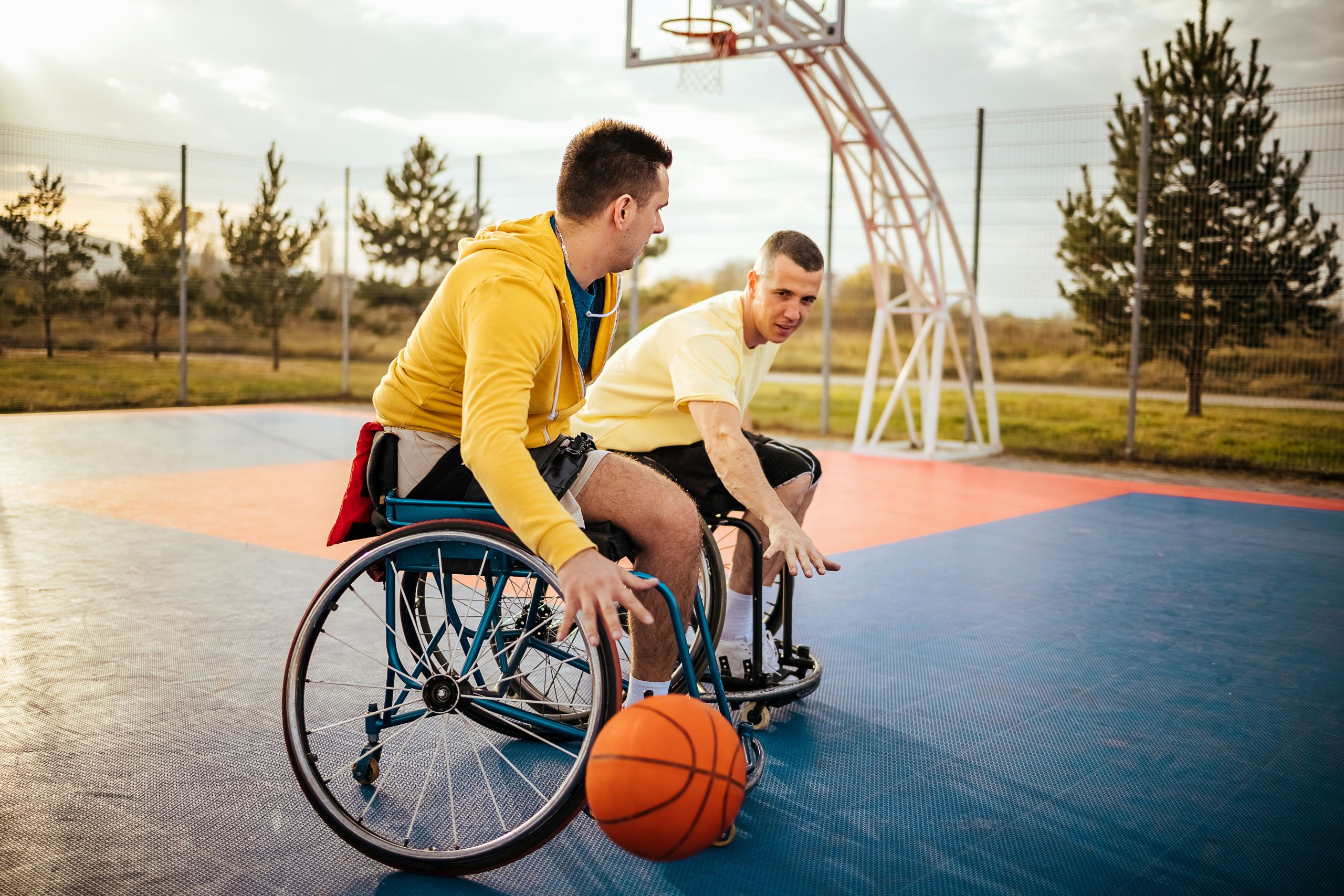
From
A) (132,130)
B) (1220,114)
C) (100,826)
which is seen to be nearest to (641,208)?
(100,826)

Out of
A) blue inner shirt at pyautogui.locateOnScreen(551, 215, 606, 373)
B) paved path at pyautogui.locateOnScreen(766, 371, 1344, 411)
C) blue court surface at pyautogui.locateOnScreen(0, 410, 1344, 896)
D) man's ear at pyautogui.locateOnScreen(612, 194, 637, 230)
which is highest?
man's ear at pyautogui.locateOnScreen(612, 194, 637, 230)

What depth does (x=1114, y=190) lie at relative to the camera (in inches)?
337

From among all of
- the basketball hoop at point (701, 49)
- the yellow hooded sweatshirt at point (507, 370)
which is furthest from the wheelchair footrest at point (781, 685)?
the basketball hoop at point (701, 49)

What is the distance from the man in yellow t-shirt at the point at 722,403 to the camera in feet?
7.87

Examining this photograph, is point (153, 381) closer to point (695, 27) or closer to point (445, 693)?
point (695, 27)

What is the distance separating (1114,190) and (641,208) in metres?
7.93

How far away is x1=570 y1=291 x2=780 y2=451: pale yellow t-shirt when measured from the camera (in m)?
2.51

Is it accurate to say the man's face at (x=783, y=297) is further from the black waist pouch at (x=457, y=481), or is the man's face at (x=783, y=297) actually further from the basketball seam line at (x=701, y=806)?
the basketball seam line at (x=701, y=806)

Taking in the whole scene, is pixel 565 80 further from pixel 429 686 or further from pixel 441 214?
pixel 429 686

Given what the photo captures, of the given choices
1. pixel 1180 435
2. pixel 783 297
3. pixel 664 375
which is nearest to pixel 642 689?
pixel 664 375

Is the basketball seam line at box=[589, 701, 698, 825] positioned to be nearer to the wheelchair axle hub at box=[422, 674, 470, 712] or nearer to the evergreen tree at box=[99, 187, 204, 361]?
the wheelchair axle hub at box=[422, 674, 470, 712]

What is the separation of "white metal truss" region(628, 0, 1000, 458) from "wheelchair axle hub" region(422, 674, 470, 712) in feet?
20.3

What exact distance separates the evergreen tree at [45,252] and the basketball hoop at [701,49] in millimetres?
6961

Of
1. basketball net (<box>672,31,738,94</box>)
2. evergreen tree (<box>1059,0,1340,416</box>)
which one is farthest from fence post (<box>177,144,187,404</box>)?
evergreen tree (<box>1059,0,1340,416</box>)
